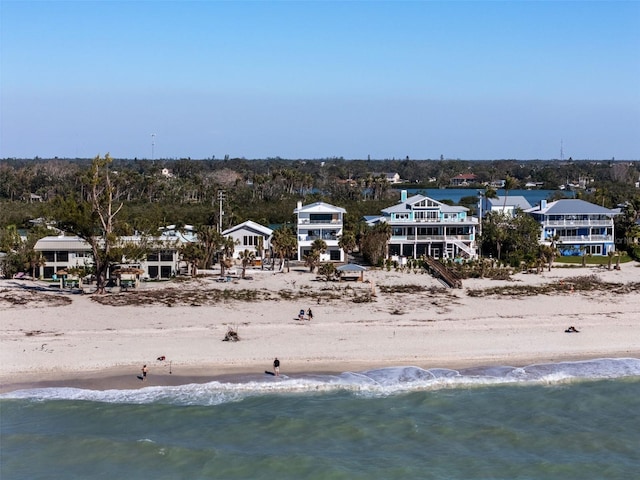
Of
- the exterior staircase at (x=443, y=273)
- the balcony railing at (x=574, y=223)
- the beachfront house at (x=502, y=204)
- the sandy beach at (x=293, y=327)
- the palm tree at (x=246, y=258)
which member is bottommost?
the sandy beach at (x=293, y=327)

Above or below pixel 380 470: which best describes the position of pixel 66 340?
above

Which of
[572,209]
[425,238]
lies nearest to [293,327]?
[425,238]

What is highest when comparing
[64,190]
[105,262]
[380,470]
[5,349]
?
[64,190]

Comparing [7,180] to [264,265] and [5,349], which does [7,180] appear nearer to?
[264,265]

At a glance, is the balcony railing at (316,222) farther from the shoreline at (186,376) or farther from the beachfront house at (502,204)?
the shoreline at (186,376)

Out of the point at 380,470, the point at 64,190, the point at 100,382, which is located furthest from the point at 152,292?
the point at 64,190

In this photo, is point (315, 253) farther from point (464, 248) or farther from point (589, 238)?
point (589, 238)

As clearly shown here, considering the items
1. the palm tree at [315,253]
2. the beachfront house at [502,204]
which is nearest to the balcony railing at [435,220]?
the palm tree at [315,253]
